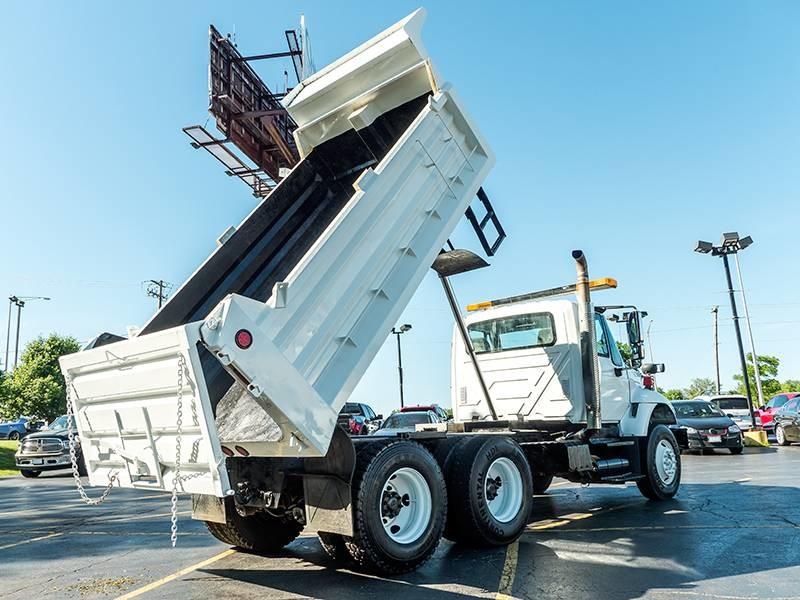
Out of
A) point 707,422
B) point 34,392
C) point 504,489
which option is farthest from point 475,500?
point 34,392

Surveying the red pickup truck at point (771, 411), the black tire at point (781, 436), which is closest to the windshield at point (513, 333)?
the black tire at point (781, 436)

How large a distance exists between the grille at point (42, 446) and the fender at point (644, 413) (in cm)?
1603

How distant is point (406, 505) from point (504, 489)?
4.78 feet

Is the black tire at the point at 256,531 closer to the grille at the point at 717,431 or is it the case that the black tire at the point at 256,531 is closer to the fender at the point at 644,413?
the fender at the point at 644,413

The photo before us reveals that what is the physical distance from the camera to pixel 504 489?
6.40 metres

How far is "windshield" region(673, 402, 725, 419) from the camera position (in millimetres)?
18122

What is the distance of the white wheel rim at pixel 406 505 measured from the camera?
17.0 ft

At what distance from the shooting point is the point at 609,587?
466cm

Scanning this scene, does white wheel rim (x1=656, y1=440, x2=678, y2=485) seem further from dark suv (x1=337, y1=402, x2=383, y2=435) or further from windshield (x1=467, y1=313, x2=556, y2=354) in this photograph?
dark suv (x1=337, y1=402, x2=383, y2=435)

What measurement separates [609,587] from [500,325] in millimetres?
4696

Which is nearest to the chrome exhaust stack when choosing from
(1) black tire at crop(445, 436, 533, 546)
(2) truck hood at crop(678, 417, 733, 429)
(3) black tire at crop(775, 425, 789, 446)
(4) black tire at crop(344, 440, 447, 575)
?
(1) black tire at crop(445, 436, 533, 546)

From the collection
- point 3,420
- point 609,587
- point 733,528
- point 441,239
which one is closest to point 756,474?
point 733,528

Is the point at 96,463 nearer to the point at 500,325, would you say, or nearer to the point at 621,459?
the point at 500,325

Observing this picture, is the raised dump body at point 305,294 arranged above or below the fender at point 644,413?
above
